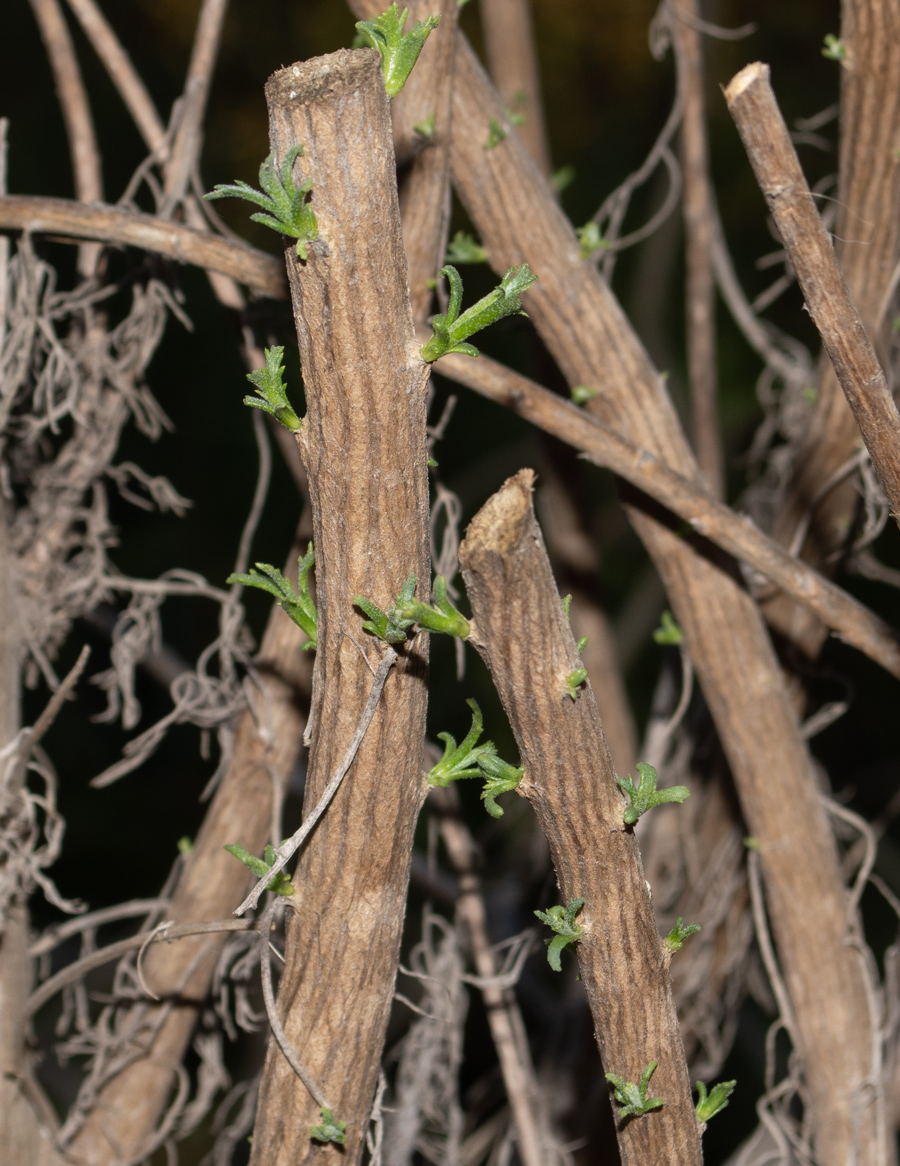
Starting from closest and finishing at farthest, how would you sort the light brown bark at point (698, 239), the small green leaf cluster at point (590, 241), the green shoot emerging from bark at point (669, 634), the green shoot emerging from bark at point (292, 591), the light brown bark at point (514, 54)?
the green shoot emerging from bark at point (292, 591) < the small green leaf cluster at point (590, 241) < the green shoot emerging from bark at point (669, 634) < the light brown bark at point (698, 239) < the light brown bark at point (514, 54)

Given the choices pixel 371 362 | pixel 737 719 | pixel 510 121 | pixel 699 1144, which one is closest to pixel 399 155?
pixel 510 121

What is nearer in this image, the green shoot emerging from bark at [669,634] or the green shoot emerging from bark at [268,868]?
the green shoot emerging from bark at [268,868]

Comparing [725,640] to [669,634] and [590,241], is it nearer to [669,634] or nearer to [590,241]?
[669,634]

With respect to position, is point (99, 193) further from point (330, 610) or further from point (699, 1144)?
point (699, 1144)

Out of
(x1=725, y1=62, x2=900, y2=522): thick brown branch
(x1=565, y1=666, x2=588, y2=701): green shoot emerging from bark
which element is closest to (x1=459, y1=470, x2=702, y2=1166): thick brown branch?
(x1=565, y1=666, x2=588, y2=701): green shoot emerging from bark

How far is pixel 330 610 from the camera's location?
0.47 m

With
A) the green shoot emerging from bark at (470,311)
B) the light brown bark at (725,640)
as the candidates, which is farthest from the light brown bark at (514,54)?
the green shoot emerging from bark at (470,311)

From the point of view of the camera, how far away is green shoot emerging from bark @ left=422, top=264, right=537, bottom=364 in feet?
1.35

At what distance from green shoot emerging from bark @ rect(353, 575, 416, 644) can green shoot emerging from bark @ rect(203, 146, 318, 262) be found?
0.16m

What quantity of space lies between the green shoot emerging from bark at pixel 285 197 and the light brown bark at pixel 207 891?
1.35 feet

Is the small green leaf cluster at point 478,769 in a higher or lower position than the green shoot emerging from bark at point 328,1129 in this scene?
higher

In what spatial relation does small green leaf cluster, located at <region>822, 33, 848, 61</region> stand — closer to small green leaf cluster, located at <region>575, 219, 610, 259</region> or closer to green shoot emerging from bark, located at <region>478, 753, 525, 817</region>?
small green leaf cluster, located at <region>575, 219, 610, 259</region>

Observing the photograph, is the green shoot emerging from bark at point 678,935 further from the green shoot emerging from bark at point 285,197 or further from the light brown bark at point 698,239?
the light brown bark at point 698,239

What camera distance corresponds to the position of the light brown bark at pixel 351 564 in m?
0.40
